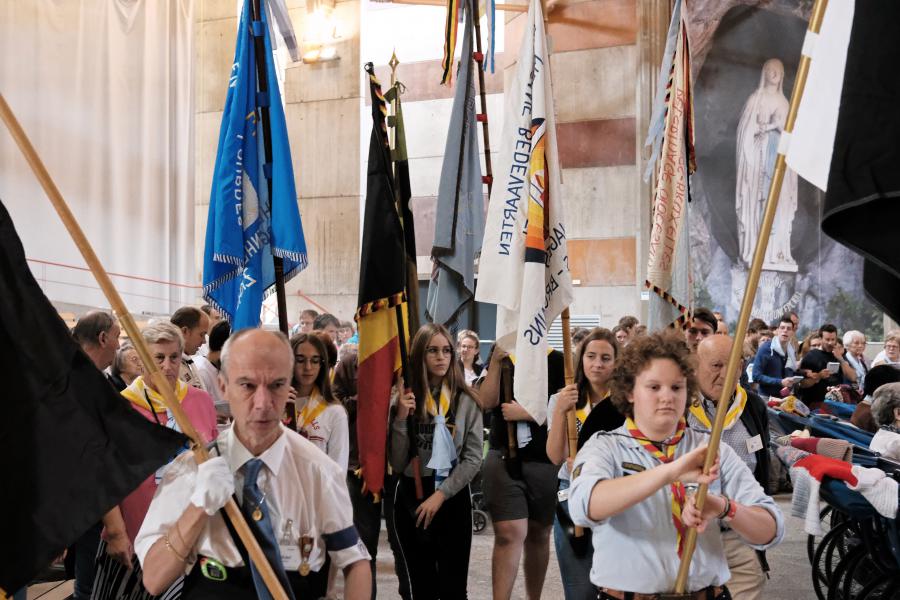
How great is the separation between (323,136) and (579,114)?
5.03 metres

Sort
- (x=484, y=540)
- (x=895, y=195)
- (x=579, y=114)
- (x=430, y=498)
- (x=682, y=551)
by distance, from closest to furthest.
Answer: (x=895, y=195), (x=682, y=551), (x=430, y=498), (x=484, y=540), (x=579, y=114)

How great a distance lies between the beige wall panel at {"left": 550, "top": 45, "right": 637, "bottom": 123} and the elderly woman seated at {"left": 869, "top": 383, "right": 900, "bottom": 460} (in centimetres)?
896

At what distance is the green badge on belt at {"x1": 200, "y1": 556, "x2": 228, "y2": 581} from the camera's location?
250cm

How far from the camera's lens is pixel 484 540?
320 inches

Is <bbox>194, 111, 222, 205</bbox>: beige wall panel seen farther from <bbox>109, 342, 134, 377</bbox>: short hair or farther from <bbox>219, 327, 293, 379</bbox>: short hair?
<bbox>219, 327, 293, 379</bbox>: short hair

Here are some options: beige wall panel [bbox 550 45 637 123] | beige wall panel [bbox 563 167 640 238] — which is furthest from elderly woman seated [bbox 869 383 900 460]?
beige wall panel [bbox 550 45 637 123]

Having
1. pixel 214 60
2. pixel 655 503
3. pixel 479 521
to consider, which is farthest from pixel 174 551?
pixel 214 60

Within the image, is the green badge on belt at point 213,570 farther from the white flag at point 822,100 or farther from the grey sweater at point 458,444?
the grey sweater at point 458,444

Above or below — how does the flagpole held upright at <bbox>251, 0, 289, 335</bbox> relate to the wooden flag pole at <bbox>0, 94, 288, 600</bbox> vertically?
above

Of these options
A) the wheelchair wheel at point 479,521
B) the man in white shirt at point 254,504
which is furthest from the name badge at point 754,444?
the wheelchair wheel at point 479,521

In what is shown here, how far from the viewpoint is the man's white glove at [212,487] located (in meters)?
2.39

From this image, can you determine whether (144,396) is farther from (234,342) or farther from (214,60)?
(214,60)

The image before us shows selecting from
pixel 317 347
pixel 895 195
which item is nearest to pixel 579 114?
pixel 317 347

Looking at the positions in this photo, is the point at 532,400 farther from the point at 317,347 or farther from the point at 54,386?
the point at 54,386
